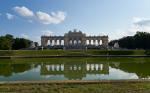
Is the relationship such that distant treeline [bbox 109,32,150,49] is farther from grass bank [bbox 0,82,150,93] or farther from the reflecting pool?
grass bank [bbox 0,82,150,93]

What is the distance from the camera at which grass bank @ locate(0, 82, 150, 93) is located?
947 cm

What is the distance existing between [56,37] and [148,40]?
40452 mm

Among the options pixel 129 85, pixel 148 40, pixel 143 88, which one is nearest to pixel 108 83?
pixel 129 85

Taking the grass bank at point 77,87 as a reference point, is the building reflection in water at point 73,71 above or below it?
below

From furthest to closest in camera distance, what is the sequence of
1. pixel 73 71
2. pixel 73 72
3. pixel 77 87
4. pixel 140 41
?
pixel 140 41 → pixel 73 71 → pixel 73 72 → pixel 77 87

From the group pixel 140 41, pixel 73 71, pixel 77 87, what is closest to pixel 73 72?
pixel 73 71

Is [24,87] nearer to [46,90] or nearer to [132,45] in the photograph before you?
[46,90]

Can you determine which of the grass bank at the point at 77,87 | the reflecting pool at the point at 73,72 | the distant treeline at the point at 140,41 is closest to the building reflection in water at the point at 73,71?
the reflecting pool at the point at 73,72

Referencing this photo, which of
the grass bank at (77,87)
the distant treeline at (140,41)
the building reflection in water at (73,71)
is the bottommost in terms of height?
the building reflection in water at (73,71)

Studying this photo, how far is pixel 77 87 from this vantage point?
1018 cm

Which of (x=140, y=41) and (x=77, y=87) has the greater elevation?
(x=140, y=41)

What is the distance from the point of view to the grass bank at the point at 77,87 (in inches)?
373

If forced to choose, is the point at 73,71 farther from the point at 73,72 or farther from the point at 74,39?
the point at 74,39

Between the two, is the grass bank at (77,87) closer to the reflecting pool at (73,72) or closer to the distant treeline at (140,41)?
the reflecting pool at (73,72)
